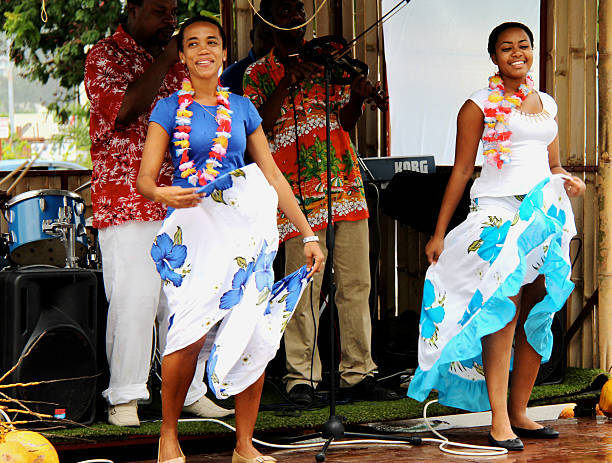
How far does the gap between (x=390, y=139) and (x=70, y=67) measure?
5.92 m

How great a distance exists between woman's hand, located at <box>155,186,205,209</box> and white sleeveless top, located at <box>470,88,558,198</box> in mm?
1453

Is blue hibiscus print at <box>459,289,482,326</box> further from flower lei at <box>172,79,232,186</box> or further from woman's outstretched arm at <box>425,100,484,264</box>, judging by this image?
flower lei at <box>172,79,232,186</box>

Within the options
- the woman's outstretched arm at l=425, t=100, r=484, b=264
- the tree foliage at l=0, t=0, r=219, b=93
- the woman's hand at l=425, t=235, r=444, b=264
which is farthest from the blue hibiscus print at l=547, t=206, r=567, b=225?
the tree foliage at l=0, t=0, r=219, b=93

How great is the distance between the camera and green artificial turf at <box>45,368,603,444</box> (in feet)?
12.0

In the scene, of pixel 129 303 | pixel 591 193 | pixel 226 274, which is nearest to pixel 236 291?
pixel 226 274

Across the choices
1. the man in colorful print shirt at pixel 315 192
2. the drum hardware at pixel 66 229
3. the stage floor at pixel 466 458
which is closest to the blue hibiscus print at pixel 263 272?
the stage floor at pixel 466 458

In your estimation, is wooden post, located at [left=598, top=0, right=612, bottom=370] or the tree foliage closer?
wooden post, located at [left=598, top=0, right=612, bottom=370]

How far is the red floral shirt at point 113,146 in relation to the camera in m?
3.92

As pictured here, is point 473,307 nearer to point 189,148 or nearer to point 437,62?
point 189,148

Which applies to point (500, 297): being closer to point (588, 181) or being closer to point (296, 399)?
point (296, 399)

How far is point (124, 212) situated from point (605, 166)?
8.84 ft

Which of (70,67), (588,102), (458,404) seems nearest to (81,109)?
(70,67)

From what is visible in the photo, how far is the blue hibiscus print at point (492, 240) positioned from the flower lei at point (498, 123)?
28 centimetres

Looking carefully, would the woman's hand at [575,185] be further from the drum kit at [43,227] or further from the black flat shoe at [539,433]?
the drum kit at [43,227]
